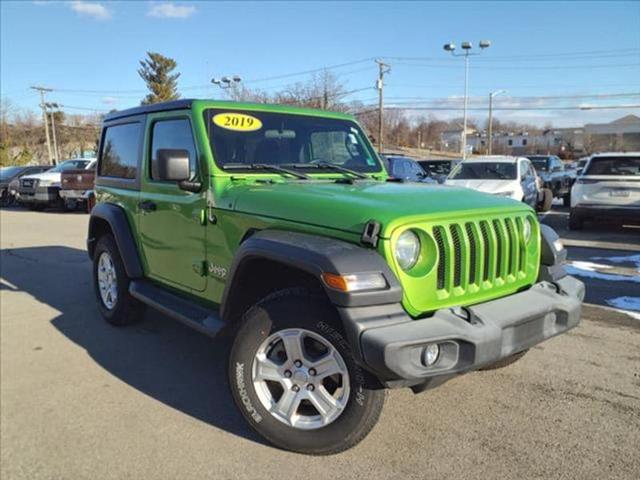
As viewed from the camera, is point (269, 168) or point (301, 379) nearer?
point (301, 379)

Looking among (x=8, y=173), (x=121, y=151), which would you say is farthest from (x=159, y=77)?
(x=121, y=151)

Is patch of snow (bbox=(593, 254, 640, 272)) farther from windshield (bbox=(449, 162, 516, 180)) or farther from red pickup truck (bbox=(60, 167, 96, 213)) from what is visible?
red pickup truck (bbox=(60, 167, 96, 213))

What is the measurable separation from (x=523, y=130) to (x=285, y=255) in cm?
14747

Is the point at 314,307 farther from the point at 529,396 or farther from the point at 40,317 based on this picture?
the point at 40,317

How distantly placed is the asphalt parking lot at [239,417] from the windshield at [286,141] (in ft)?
5.66

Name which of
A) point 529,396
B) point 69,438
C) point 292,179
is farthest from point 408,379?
point 69,438

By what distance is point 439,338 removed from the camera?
252 cm

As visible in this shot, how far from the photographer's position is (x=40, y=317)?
5742mm

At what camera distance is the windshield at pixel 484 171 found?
13.0 meters

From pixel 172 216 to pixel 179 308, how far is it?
0.73 meters

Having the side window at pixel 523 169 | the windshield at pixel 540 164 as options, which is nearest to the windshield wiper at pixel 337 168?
the side window at pixel 523 169

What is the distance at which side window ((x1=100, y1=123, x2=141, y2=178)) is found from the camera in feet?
16.1

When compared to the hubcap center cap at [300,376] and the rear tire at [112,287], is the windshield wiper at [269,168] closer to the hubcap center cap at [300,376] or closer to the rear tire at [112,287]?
the hubcap center cap at [300,376]

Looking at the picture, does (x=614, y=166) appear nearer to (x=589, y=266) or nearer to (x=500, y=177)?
(x=500, y=177)
